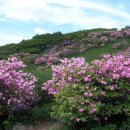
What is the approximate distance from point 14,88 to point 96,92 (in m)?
2.66

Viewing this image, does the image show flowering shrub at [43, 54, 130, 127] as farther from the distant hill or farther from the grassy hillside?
the grassy hillside

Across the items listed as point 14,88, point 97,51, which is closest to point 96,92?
point 14,88

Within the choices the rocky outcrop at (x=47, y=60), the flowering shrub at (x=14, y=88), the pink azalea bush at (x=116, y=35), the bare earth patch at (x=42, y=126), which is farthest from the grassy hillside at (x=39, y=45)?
the bare earth patch at (x=42, y=126)

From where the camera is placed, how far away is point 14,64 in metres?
13.2

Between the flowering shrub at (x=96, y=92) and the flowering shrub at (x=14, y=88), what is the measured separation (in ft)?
4.50

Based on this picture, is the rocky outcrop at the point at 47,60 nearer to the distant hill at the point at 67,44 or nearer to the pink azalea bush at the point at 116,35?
the distant hill at the point at 67,44

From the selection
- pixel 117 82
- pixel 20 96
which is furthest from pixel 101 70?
pixel 20 96

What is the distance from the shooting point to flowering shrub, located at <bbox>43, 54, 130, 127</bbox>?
35.7 feet

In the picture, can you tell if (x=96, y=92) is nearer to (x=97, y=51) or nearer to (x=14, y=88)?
(x=14, y=88)

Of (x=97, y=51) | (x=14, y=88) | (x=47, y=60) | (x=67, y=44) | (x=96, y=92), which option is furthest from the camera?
(x=67, y=44)

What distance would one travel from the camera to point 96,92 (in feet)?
35.9

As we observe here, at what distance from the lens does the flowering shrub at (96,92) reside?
10.9 metres

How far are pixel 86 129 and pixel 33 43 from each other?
16.5 meters

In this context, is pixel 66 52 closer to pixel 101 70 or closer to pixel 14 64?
pixel 14 64
